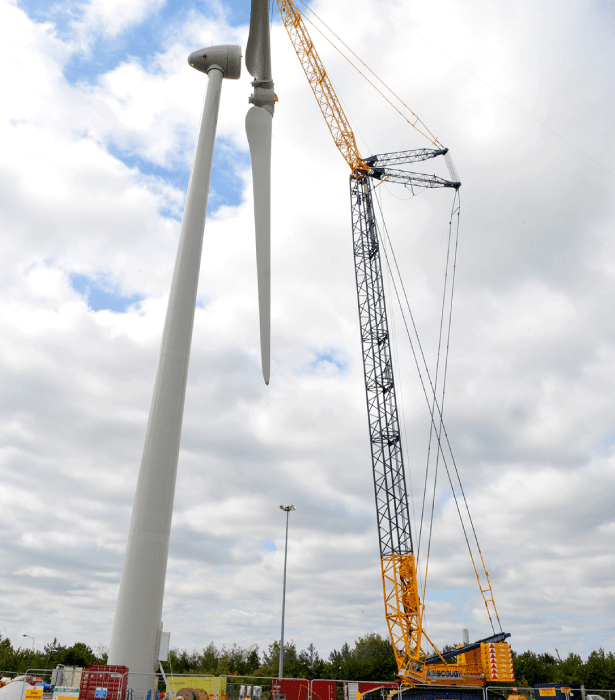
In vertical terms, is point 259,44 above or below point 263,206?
above

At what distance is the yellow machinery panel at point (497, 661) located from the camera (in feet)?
116

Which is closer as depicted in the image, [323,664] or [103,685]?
[103,685]

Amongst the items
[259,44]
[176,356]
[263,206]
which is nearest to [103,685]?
[176,356]

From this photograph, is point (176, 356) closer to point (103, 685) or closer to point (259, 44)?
point (103, 685)

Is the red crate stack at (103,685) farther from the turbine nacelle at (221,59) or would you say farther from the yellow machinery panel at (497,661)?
the yellow machinery panel at (497,661)

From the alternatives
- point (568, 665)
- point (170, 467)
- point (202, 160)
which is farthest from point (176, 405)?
point (568, 665)

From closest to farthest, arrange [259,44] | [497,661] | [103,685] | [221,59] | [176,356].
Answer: [103,685] < [176,356] < [259,44] < [221,59] < [497,661]

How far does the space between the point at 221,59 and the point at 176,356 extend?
14016mm

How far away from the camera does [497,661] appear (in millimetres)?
35875

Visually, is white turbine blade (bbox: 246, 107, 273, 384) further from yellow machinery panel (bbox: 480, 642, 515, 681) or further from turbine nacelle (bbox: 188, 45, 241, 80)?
yellow machinery panel (bbox: 480, 642, 515, 681)

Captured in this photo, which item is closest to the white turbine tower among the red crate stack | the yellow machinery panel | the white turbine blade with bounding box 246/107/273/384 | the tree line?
the white turbine blade with bounding box 246/107/273/384

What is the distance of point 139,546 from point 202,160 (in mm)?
14547

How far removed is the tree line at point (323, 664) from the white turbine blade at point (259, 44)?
206 feet

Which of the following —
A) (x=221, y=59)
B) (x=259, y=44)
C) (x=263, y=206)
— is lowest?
(x=263, y=206)
